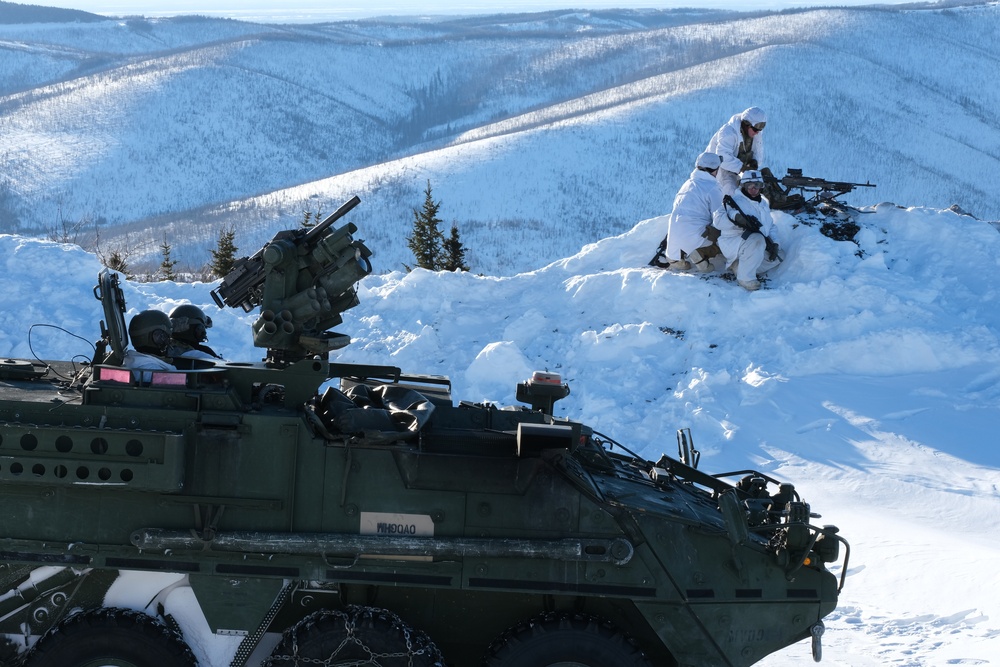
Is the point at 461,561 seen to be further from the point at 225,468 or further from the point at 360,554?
the point at 225,468

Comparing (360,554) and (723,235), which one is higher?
(723,235)

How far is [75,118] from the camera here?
77.9 metres

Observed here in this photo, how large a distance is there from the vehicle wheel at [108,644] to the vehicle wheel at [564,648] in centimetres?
175

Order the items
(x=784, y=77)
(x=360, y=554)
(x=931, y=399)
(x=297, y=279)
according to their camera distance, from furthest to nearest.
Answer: (x=784, y=77), (x=931, y=399), (x=297, y=279), (x=360, y=554)

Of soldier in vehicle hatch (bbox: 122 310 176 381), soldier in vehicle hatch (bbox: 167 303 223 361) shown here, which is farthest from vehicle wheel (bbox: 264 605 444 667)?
soldier in vehicle hatch (bbox: 167 303 223 361)

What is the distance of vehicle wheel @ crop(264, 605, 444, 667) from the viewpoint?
21.9ft

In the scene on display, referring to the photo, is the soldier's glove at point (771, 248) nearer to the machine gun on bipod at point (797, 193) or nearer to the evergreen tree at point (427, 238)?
the machine gun on bipod at point (797, 193)

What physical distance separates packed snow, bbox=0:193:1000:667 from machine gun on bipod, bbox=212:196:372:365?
188 inches

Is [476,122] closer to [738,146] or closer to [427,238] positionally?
[427,238]

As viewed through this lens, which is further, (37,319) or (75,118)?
(75,118)

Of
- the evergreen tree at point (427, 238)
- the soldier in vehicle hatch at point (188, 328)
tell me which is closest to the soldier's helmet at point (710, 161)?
the soldier in vehicle hatch at point (188, 328)

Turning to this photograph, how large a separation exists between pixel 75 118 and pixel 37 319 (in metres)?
68.5

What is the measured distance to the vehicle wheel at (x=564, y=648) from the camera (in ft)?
22.1

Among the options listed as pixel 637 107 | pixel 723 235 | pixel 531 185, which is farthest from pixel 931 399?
pixel 637 107
